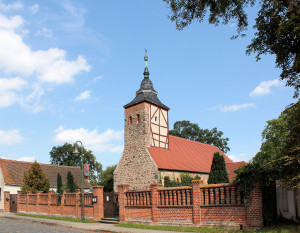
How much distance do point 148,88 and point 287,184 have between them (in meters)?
18.7

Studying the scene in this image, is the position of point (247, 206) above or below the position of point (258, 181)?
below

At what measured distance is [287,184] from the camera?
11.2 metres

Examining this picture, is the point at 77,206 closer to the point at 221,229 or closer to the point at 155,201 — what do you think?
the point at 155,201

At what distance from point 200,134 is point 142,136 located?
29798 mm

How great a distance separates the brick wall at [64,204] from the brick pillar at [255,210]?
10.3 meters

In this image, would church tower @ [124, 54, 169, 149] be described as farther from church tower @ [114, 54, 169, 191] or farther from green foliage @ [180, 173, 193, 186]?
green foliage @ [180, 173, 193, 186]

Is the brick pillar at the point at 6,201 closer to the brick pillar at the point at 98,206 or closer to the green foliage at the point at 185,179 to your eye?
the brick pillar at the point at 98,206

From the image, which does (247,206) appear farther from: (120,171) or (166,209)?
(120,171)

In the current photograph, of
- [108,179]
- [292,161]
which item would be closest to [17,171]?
[108,179]

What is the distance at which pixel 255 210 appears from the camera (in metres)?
12.2

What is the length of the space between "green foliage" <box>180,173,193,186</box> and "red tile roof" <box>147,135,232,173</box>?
551 mm

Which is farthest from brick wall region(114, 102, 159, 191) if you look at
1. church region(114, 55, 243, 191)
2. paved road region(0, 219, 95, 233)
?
paved road region(0, 219, 95, 233)

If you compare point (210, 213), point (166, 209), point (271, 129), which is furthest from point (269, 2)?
point (271, 129)

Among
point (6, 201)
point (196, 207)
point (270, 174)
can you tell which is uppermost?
point (270, 174)
